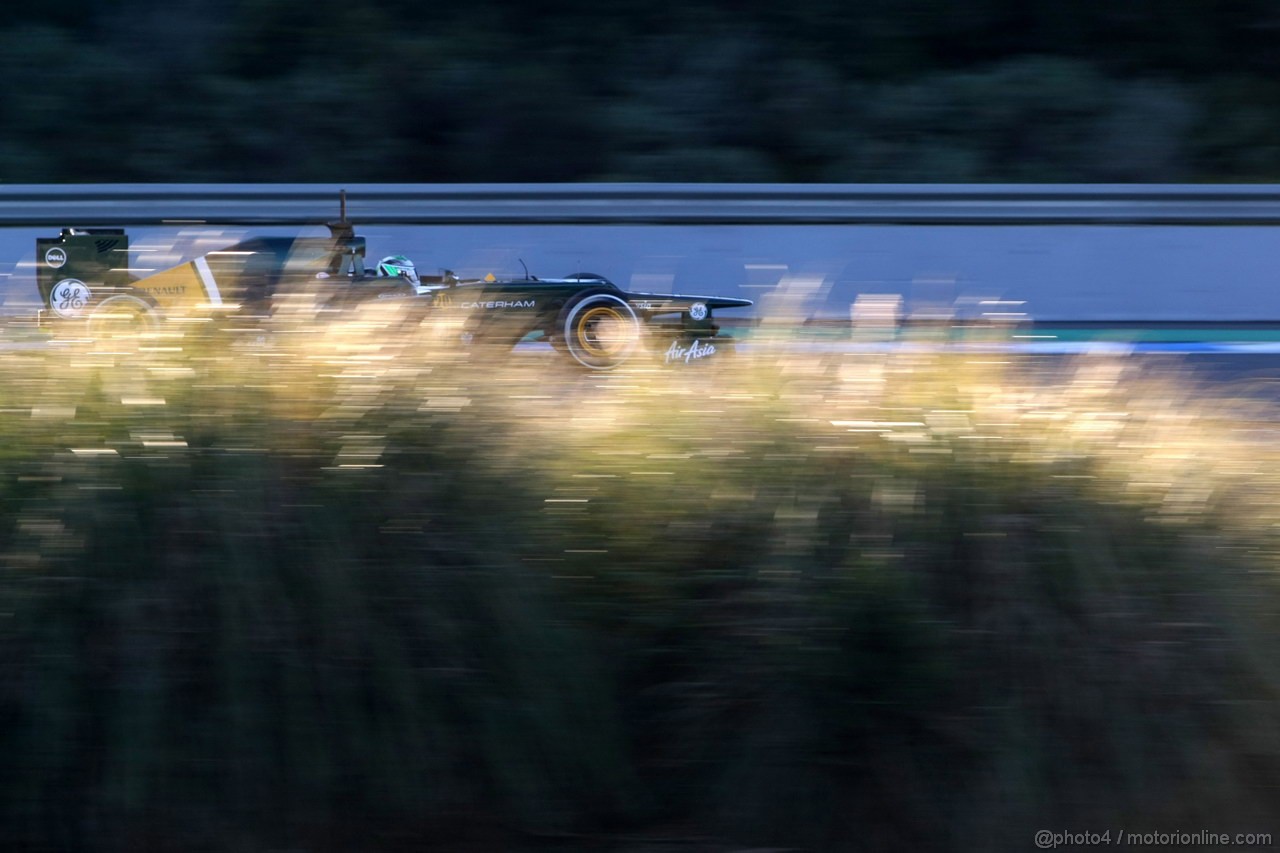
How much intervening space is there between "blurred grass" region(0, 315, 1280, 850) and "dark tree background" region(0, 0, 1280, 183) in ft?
38.6

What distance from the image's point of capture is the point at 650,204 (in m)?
13.0

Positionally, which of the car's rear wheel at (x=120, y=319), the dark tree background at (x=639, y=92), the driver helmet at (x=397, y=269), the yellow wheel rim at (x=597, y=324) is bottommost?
the car's rear wheel at (x=120, y=319)

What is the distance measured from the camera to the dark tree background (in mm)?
15648

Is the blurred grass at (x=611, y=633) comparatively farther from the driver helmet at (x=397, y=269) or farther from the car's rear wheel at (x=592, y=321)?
the driver helmet at (x=397, y=269)

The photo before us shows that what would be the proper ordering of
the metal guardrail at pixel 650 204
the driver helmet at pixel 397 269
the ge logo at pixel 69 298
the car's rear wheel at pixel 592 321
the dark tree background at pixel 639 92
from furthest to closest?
1. the dark tree background at pixel 639 92
2. the metal guardrail at pixel 650 204
3. the driver helmet at pixel 397 269
4. the car's rear wheel at pixel 592 321
5. the ge logo at pixel 69 298

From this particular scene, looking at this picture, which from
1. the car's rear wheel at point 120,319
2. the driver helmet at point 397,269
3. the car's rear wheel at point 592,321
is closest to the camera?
the car's rear wheel at point 120,319

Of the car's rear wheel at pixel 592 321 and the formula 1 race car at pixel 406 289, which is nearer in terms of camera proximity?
the formula 1 race car at pixel 406 289

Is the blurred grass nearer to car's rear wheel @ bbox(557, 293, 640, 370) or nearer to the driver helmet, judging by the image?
car's rear wheel @ bbox(557, 293, 640, 370)

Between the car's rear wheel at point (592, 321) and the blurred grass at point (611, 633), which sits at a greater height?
the car's rear wheel at point (592, 321)

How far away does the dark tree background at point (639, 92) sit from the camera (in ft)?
51.3

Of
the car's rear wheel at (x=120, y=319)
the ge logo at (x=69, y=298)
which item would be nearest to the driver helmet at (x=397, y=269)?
the ge logo at (x=69, y=298)

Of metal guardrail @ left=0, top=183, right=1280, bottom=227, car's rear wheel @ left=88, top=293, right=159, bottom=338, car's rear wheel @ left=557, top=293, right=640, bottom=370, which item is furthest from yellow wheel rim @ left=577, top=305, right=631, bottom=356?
metal guardrail @ left=0, top=183, right=1280, bottom=227

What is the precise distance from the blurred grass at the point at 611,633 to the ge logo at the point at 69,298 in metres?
1.03

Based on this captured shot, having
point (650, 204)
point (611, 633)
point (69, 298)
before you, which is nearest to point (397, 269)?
point (69, 298)
